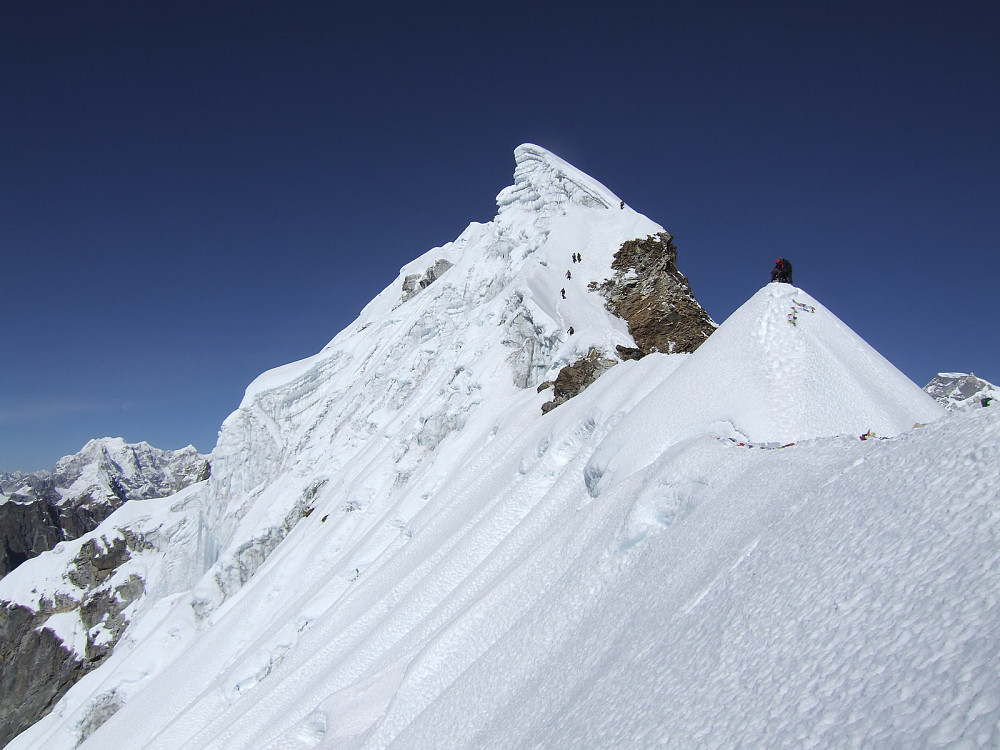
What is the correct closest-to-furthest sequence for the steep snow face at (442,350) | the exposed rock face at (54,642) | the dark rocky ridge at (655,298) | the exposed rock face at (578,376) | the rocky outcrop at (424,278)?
1. the exposed rock face at (578,376)
2. the steep snow face at (442,350)
3. the dark rocky ridge at (655,298)
4. the rocky outcrop at (424,278)
5. the exposed rock face at (54,642)

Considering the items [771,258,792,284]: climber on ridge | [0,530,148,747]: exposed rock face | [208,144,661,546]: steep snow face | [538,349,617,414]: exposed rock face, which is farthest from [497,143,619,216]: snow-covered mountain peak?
[0,530,148,747]: exposed rock face

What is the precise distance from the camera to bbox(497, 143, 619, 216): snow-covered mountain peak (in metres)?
47.2

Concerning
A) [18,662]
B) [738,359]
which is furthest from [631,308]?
[18,662]

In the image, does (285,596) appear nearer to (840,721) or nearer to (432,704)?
(432,704)

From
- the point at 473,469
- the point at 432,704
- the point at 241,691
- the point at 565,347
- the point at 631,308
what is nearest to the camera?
the point at 432,704

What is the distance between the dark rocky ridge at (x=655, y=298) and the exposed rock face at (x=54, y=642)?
66445 millimetres

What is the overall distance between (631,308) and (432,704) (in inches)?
1144

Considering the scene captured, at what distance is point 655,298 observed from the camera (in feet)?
116

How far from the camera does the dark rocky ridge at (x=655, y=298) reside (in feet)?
111

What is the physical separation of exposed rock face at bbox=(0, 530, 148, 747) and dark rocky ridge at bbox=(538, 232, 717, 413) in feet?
218

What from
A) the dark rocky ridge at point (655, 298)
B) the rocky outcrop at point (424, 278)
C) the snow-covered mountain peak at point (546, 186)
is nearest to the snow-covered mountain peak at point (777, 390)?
the dark rocky ridge at point (655, 298)

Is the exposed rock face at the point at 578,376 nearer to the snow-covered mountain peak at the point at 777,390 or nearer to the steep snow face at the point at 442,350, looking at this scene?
the steep snow face at the point at 442,350

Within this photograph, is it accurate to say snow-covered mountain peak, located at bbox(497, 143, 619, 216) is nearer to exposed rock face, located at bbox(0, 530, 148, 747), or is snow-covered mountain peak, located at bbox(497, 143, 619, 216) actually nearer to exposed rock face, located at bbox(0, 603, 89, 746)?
exposed rock face, located at bbox(0, 530, 148, 747)

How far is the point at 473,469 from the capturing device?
78.7 ft
